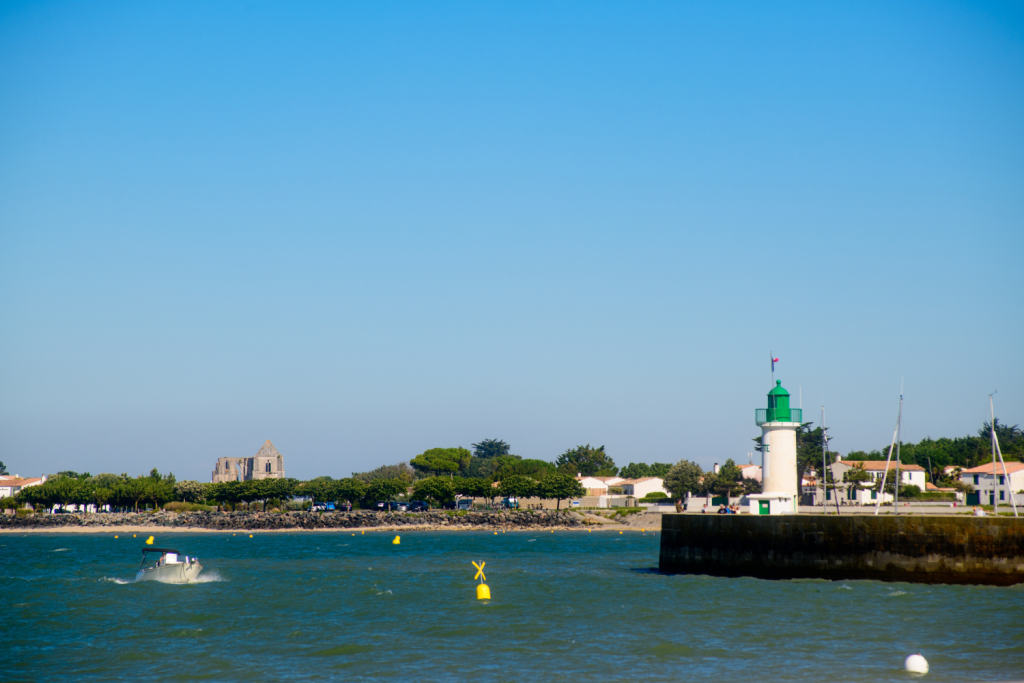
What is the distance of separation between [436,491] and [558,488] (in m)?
19.9

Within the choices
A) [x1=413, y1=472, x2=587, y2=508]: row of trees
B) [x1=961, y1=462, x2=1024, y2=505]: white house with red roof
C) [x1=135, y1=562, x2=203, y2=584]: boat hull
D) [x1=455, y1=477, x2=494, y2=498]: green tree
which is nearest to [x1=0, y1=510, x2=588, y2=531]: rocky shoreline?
[x1=413, y1=472, x2=587, y2=508]: row of trees

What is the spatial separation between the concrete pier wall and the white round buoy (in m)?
15.7

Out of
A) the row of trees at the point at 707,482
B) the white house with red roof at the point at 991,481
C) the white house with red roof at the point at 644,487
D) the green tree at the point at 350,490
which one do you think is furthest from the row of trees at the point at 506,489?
the white house with red roof at the point at 991,481

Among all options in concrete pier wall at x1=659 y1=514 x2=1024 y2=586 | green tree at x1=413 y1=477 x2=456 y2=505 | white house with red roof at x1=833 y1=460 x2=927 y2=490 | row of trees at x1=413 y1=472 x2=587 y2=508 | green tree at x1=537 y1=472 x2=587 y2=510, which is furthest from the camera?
green tree at x1=413 y1=477 x2=456 y2=505

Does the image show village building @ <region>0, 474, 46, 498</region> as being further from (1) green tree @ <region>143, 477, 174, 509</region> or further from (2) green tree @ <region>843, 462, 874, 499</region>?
(2) green tree @ <region>843, 462, 874, 499</region>

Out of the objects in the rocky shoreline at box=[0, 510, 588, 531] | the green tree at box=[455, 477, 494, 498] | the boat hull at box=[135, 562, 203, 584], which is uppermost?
the boat hull at box=[135, 562, 203, 584]

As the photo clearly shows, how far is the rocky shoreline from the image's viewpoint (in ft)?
385

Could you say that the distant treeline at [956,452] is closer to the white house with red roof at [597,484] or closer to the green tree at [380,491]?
the white house with red roof at [597,484]

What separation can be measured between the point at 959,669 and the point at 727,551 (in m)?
18.8

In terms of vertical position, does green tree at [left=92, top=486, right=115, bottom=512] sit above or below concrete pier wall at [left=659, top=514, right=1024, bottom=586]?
below

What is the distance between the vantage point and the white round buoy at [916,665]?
20625 mm

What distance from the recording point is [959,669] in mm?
21297

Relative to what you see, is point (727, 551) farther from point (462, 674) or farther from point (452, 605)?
point (462, 674)

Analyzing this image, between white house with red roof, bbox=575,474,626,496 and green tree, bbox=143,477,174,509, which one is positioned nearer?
green tree, bbox=143,477,174,509
